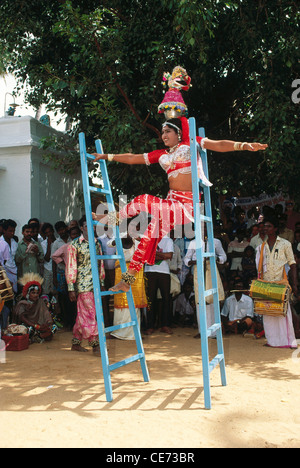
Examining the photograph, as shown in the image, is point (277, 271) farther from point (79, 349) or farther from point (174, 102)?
point (174, 102)

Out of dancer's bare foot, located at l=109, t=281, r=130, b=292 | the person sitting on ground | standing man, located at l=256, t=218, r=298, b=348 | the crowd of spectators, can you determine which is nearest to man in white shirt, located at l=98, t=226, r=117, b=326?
the crowd of spectators

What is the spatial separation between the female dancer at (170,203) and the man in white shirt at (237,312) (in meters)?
3.72

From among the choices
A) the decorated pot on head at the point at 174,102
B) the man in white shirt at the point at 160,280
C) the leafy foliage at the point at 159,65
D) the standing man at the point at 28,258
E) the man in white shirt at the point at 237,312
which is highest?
the leafy foliage at the point at 159,65

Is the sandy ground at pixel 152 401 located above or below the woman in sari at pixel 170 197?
below

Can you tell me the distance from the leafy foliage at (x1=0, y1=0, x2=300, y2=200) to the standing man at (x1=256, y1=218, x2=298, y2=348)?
1.30 meters

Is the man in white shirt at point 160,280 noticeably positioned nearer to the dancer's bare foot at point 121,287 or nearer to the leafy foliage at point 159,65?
the leafy foliage at point 159,65

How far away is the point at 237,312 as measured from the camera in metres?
7.81

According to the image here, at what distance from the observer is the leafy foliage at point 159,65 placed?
748 centimetres

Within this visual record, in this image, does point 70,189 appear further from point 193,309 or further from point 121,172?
point 193,309

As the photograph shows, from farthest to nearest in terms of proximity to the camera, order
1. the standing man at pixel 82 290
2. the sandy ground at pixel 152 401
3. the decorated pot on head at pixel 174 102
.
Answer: the standing man at pixel 82 290 → the decorated pot on head at pixel 174 102 → the sandy ground at pixel 152 401

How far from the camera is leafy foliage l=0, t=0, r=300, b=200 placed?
7.48 metres

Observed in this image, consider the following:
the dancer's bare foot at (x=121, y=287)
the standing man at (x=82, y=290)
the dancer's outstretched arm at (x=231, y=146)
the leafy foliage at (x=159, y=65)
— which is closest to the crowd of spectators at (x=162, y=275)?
the standing man at (x=82, y=290)

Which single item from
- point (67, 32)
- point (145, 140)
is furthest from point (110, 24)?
point (145, 140)

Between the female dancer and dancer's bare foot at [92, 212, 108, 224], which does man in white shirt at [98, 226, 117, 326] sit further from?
the female dancer
